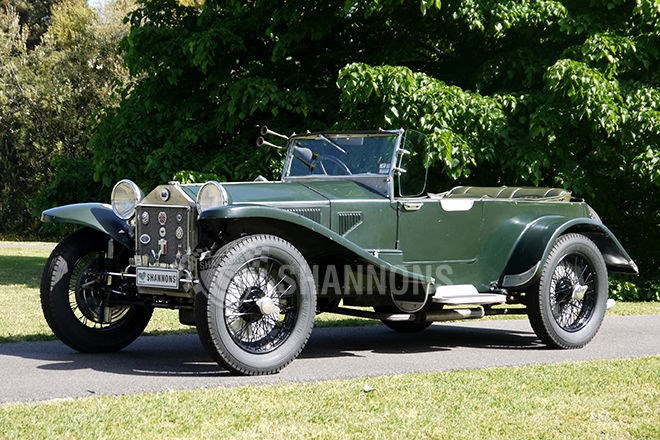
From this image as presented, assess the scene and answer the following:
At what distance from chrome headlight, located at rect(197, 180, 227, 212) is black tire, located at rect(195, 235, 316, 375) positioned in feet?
1.08

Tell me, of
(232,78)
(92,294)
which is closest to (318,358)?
(92,294)

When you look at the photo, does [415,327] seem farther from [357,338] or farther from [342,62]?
[342,62]

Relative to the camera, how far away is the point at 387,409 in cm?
511

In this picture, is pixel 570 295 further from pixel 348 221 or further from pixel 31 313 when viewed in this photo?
pixel 31 313

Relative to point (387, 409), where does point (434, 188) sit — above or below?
above

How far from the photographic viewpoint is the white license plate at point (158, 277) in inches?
250

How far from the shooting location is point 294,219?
634 cm

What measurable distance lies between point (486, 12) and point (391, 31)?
2.18m

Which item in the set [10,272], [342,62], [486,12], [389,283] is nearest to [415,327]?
[389,283]

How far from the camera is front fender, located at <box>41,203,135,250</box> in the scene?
698 centimetres

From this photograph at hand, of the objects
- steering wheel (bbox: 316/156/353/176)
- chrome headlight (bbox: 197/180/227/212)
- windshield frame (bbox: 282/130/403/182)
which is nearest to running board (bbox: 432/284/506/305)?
windshield frame (bbox: 282/130/403/182)

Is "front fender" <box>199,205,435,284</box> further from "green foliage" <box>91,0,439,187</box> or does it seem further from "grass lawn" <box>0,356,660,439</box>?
"green foliage" <box>91,0,439,187</box>

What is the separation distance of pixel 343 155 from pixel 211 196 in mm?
1730

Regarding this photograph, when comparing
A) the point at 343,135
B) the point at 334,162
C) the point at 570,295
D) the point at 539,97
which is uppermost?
the point at 539,97
